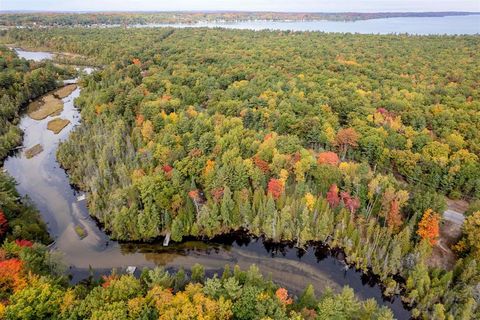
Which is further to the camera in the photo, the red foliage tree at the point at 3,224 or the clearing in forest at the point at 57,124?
the clearing in forest at the point at 57,124

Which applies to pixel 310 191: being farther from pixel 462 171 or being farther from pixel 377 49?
pixel 377 49

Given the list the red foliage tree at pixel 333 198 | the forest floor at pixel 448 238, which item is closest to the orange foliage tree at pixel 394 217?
the forest floor at pixel 448 238

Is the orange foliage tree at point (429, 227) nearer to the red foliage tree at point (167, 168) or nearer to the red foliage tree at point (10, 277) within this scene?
the red foliage tree at point (167, 168)

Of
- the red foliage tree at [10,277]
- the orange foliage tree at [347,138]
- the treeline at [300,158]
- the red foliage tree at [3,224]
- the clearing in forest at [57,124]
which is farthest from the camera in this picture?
the clearing in forest at [57,124]

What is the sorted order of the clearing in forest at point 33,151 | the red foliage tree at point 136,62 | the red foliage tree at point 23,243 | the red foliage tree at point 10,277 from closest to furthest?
the red foliage tree at point 10,277 < the red foliage tree at point 23,243 < the clearing in forest at point 33,151 < the red foliage tree at point 136,62

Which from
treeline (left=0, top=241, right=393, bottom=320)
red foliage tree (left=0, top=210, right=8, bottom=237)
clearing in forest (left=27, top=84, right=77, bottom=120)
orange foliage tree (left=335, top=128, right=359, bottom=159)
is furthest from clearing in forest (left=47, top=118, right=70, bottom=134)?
orange foliage tree (left=335, top=128, right=359, bottom=159)

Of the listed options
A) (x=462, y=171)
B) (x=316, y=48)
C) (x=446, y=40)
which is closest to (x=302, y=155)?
(x=462, y=171)

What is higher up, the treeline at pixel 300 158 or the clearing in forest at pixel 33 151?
the treeline at pixel 300 158
